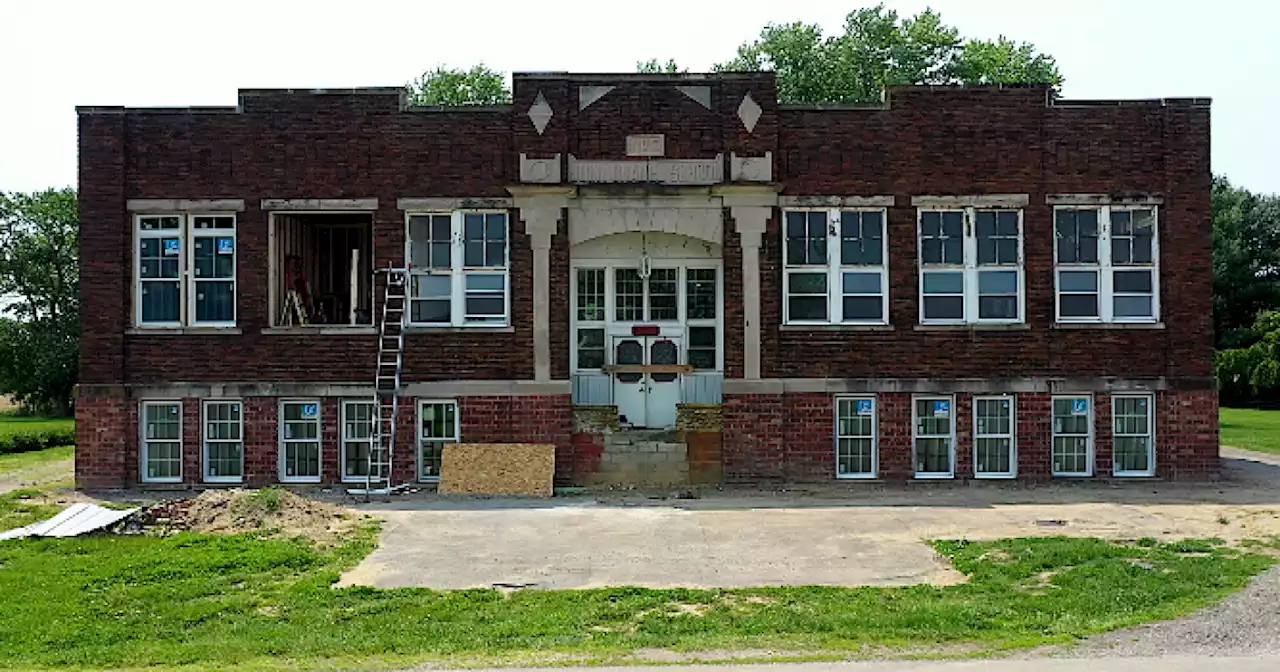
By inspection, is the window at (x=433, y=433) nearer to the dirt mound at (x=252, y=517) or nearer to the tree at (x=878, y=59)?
the dirt mound at (x=252, y=517)

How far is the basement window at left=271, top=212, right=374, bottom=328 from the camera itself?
847 inches

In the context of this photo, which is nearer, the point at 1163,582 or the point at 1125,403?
the point at 1163,582

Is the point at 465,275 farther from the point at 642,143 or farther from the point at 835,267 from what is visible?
the point at 835,267

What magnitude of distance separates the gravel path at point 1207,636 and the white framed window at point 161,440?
16.5m

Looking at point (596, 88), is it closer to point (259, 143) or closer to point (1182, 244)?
point (259, 143)

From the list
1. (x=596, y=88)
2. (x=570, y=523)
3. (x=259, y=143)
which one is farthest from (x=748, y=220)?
(x=259, y=143)

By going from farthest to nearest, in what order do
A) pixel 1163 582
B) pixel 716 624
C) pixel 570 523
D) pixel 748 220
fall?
pixel 748 220 < pixel 570 523 < pixel 1163 582 < pixel 716 624

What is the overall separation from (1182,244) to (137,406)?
1909 centimetres

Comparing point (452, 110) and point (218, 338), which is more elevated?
point (452, 110)

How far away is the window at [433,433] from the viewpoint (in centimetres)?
2075

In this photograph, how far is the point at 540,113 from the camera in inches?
810

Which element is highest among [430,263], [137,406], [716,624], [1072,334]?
[430,263]

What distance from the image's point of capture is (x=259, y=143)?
20859 mm

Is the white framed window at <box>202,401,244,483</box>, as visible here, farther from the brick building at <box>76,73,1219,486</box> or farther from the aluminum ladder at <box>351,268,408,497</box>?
the aluminum ladder at <box>351,268,408,497</box>
